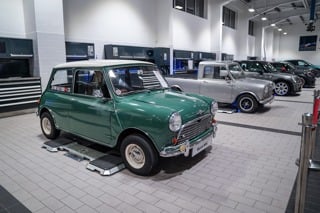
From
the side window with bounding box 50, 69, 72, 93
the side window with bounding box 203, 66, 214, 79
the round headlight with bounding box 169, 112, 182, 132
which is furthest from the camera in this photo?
the side window with bounding box 203, 66, 214, 79

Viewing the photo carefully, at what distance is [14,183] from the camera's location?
3.01m

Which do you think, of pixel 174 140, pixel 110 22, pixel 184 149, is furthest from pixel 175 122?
pixel 110 22

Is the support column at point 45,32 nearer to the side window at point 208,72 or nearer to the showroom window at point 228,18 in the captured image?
the side window at point 208,72

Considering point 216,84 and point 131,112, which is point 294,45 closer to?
point 216,84

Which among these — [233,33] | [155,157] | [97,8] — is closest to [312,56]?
[233,33]

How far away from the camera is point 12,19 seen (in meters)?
7.03

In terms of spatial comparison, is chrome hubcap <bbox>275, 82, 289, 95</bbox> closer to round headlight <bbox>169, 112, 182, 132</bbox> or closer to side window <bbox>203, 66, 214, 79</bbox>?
side window <bbox>203, 66, 214, 79</bbox>

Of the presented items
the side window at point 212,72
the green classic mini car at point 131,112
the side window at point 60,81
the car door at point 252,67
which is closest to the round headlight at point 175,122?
the green classic mini car at point 131,112

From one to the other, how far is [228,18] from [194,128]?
1726 centimetres

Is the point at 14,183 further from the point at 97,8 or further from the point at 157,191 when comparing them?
the point at 97,8

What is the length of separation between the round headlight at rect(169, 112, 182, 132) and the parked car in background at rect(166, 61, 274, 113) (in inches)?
171

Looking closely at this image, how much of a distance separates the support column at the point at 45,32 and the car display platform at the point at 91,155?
3.75 meters

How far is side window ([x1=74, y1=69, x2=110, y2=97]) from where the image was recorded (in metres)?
3.46

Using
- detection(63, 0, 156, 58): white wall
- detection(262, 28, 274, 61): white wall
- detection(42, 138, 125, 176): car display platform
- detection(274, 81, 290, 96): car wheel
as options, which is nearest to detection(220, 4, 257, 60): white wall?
detection(262, 28, 274, 61): white wall
